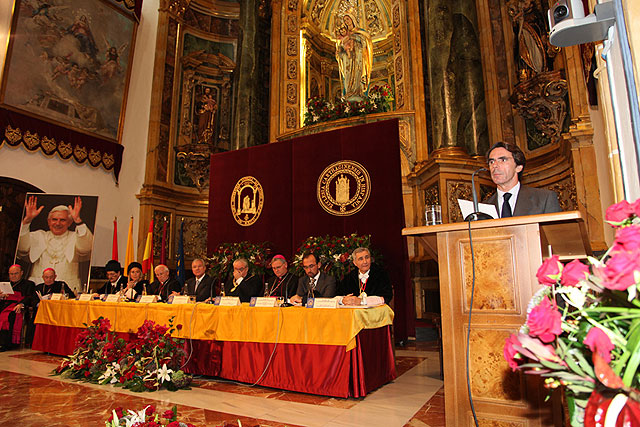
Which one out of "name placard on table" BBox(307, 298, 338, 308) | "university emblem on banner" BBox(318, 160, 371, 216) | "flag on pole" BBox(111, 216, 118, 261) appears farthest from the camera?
"flag on pole" BBox(111, 216, 118, 261)

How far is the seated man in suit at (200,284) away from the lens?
17.5 ft

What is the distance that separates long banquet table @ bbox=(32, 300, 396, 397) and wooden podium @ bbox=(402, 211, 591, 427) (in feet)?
4.85

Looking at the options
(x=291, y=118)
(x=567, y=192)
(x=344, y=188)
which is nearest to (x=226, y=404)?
(x=344, y=188)

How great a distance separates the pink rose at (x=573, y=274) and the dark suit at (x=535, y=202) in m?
1.56

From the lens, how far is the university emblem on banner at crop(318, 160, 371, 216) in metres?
6.62

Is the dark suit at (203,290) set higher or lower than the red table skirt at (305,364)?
higher

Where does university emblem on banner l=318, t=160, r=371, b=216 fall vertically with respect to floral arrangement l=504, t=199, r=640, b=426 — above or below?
above

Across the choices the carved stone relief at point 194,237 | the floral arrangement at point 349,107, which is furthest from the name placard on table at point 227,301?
the carved stone relief at point 194,237

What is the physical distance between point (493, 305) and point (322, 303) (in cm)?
196

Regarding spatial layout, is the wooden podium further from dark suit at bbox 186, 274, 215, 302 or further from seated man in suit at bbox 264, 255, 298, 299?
dark suit at bbox 186, 274, 215, 302

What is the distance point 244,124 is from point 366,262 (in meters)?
6.28

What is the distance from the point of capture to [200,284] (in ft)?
18.0

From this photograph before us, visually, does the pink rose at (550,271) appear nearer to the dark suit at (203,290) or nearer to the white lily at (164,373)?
the white lily at (164,373)

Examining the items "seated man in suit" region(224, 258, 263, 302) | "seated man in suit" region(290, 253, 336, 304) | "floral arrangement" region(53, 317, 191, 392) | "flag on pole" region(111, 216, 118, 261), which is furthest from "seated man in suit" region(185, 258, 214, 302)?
"flag on pole" region(111, 216, 118, 261)
